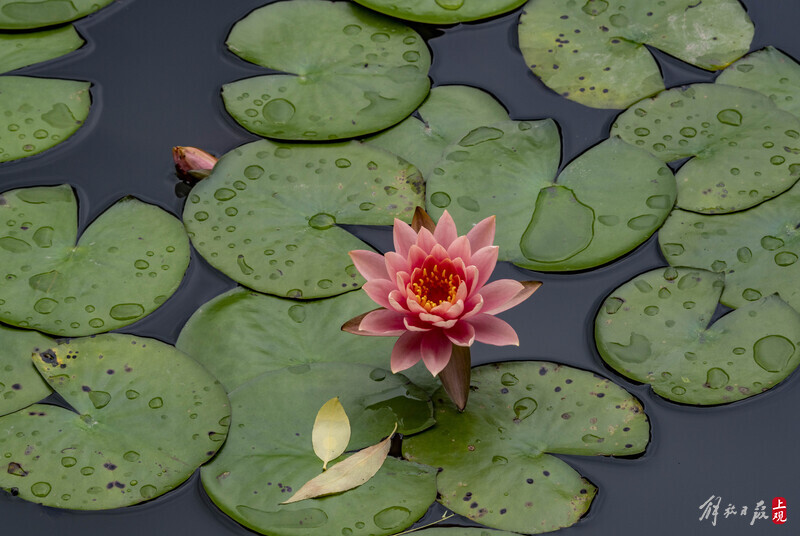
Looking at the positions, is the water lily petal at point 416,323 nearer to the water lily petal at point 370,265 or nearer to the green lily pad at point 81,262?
the water lily petal at point 370,265

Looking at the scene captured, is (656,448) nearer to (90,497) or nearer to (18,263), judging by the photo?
(90,497)

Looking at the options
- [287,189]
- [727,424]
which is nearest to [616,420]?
[727,424]

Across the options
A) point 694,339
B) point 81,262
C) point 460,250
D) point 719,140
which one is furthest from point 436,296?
point 719,140

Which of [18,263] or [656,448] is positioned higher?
[18,263]

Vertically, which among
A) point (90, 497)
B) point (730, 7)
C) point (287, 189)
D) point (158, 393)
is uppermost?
point (730, 7)

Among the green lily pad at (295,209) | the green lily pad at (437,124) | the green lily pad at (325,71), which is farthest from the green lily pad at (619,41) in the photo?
the green lily pad at (295,209)
